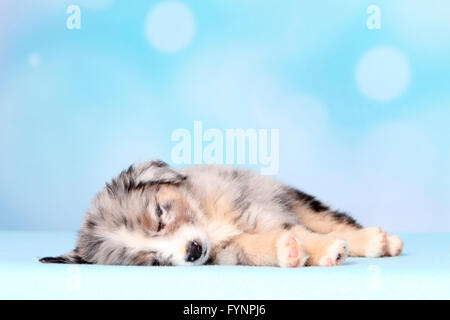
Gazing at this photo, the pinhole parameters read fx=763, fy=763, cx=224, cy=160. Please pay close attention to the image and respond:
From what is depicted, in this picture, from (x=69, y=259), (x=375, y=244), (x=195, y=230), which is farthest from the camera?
(x=375, y=244)

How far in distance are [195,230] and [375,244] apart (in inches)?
45.5

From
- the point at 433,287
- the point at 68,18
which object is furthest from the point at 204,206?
the point at 68,18

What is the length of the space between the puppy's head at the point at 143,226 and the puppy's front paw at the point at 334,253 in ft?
1.93

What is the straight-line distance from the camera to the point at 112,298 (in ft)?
10.7

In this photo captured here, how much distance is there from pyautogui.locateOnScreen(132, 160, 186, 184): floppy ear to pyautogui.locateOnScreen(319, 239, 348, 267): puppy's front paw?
0.95m

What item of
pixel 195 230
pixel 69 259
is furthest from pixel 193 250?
pixel 69 259

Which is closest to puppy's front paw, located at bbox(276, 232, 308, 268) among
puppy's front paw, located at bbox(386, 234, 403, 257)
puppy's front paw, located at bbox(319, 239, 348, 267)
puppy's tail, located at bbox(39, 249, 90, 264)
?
puppy's front paw, located at bbox(319, 239, 348, 267)

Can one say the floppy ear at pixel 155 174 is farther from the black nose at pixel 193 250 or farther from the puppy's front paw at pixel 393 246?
the puppy's front paw at pixel 393 246

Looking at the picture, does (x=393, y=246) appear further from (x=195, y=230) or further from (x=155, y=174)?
(x=155, y=174)

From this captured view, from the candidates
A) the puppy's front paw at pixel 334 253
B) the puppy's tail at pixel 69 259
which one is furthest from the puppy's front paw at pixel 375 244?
the puppy's tail at pixel 69 259

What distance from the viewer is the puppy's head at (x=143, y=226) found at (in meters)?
3.82

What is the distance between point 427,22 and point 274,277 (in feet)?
15.3

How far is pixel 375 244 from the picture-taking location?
4.38 m

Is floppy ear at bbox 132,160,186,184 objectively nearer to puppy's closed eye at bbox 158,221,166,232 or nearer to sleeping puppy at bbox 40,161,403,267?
sleeping puppy at bbox 40,161,403,267
